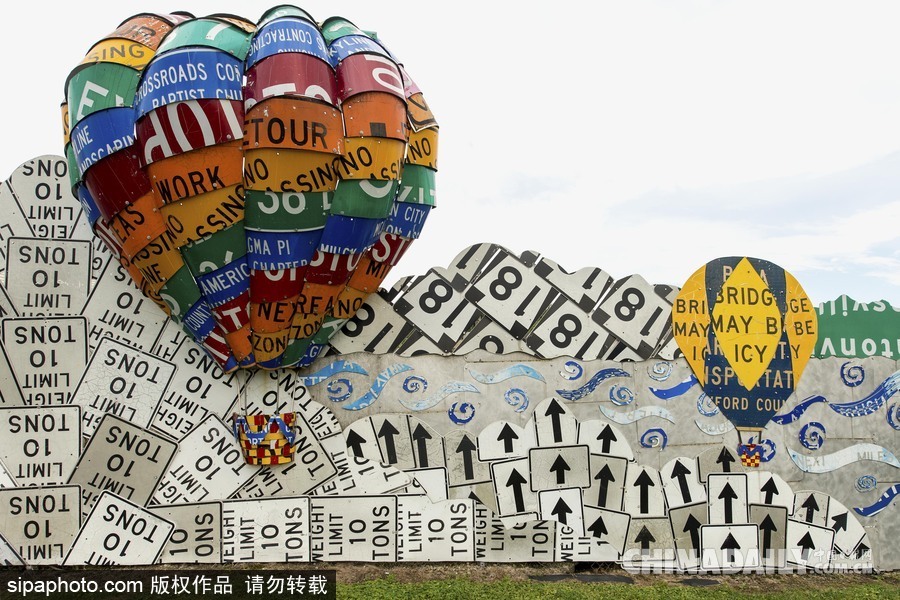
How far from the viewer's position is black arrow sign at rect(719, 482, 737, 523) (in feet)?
24.1

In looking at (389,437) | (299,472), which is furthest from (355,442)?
(299,472)

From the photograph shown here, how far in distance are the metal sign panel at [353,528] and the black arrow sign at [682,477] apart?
2.82 m

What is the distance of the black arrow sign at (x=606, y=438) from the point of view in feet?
23.7

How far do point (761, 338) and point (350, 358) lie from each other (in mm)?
4221

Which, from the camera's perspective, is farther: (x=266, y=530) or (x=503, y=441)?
(x=503, y=441)

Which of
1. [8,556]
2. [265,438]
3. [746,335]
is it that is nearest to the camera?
[8,556]

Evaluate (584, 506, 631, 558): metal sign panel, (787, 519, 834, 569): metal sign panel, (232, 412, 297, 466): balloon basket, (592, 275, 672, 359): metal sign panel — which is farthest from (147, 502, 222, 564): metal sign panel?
(787, 519, 834, 569): metal sign panel

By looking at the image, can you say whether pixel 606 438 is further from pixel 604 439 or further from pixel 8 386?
pixel 8 386

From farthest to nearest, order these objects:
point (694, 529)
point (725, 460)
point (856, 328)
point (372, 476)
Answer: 1. point (856, 328)
2. point (725, 460)
3. point (694, 529)
4. point (372, 476)

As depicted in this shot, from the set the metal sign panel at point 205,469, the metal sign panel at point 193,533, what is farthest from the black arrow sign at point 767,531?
the metal sign panel at point 193,533

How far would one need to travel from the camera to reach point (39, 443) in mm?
6730

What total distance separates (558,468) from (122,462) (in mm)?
4144

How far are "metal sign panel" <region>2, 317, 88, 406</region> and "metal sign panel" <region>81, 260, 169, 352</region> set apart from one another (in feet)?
0.57

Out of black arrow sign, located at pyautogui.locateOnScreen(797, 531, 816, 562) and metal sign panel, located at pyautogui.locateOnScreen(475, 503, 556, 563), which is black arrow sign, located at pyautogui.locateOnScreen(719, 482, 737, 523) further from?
metal sign panel, located at pyautogui.locateOnScreen(475, 503, 556, 563)
